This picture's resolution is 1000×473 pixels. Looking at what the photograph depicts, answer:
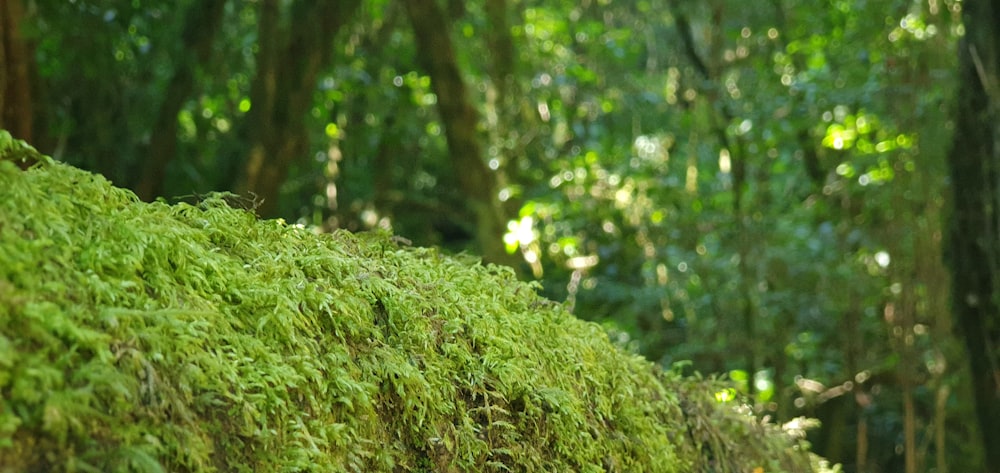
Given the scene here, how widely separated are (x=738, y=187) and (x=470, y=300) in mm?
8469

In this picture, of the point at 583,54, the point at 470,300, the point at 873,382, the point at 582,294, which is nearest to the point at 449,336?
the point at 470,300

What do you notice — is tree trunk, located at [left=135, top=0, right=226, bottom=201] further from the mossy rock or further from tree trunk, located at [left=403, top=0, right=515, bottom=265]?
the mossy rock

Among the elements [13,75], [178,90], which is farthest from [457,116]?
[13,75]

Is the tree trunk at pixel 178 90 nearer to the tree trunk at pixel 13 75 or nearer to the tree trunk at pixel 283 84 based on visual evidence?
the tree trunk at pixel 283 84

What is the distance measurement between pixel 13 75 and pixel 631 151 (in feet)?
23.3

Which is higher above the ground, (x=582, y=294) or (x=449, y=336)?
(x=582, y=294)

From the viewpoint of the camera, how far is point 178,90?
7723 millimetres

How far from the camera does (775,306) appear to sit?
9.67 m

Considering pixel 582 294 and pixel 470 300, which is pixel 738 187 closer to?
pixel 582 294

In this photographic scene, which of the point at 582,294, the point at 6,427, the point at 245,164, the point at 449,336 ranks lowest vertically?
the point at 6,427

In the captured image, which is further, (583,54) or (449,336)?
(583,54)

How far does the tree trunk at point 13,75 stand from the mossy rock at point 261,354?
4.03 meters

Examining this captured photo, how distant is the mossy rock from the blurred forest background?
5.63 metres

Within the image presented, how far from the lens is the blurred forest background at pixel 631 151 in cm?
→ 809
